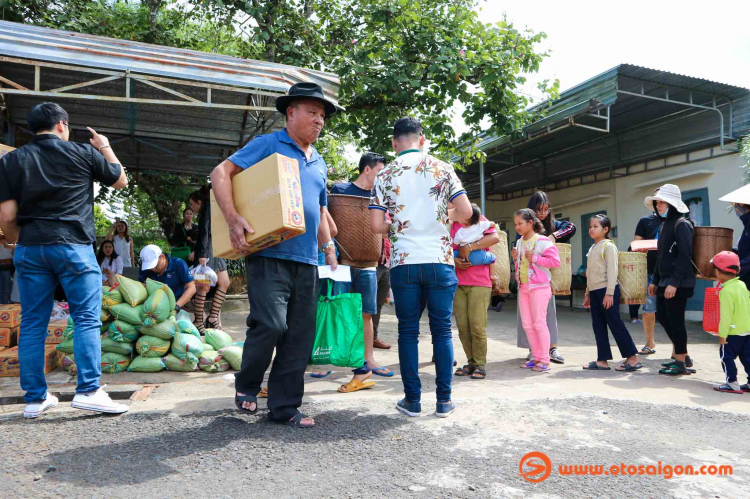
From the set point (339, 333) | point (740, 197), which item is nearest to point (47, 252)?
point (339, 333)

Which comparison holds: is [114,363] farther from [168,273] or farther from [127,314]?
[168,273]

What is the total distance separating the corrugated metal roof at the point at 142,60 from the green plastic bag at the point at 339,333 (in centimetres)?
358

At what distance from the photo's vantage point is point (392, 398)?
396 cm

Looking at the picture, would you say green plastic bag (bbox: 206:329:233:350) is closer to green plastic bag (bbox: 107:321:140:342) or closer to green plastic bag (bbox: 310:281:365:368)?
green plastic bag (bbox: 107:321:140:342)

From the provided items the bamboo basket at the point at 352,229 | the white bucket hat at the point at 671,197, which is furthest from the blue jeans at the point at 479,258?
the white bucket hat at the point at 671,197

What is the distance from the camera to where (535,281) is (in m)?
5.70

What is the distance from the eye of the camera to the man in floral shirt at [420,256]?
11.4 feet

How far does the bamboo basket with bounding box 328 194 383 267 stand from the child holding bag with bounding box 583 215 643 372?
8.86ft

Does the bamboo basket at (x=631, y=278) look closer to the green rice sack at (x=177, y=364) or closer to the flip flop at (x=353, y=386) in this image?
the flip flop at (x=353, y=386)

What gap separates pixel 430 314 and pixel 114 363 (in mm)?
3107

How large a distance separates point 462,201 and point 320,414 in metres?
1.71

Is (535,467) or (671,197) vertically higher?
(671,197)

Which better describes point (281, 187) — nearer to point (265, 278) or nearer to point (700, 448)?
point (265, 278)

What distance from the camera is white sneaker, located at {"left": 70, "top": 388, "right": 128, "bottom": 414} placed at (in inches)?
129
